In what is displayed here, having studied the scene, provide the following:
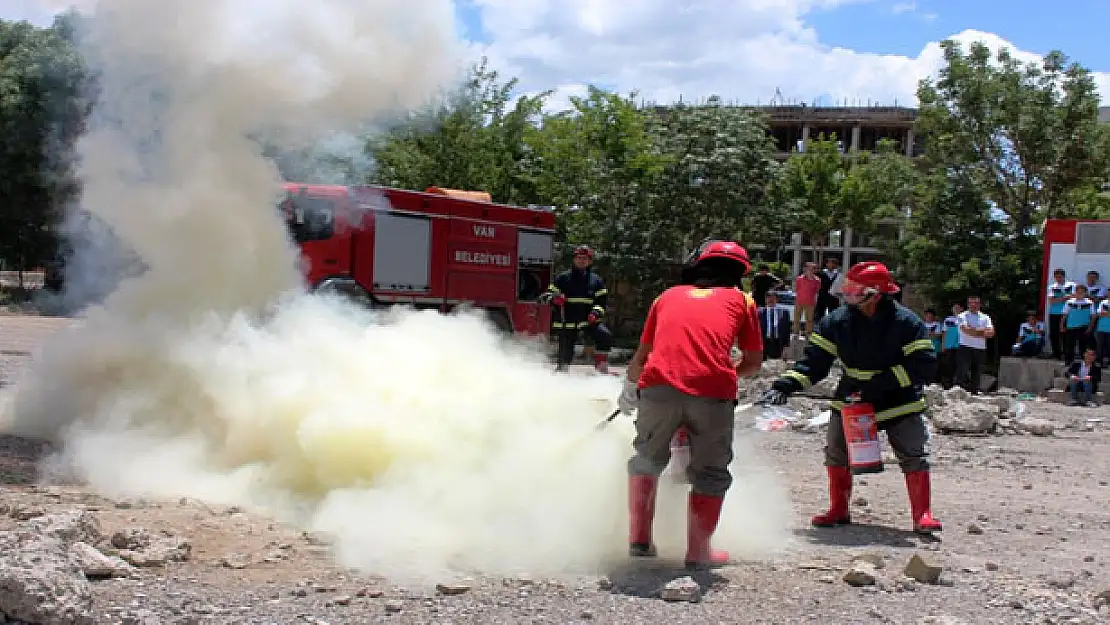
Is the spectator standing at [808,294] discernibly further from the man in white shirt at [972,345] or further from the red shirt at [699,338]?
the red shirt at [699,338]

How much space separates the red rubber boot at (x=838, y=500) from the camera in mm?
5945

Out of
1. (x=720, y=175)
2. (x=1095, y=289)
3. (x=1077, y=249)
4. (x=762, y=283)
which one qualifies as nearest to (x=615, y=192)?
(x=720, y=175)

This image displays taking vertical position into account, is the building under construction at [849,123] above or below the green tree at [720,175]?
above

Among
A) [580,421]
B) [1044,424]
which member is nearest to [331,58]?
[580,421]

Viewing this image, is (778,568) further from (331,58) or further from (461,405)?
(331,58)

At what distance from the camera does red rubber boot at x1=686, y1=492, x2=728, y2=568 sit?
4848mm

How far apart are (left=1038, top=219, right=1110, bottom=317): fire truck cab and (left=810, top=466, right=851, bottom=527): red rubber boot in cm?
1170

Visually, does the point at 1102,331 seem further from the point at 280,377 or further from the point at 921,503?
the point at 280,377

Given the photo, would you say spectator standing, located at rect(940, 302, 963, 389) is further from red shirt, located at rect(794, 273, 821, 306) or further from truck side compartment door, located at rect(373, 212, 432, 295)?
truck side compartment door, located at rect(373, 212, 432, 295)

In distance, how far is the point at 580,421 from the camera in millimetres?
5887

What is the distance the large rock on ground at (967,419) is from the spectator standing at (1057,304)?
5.52m

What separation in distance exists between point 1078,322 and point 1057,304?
2.99ft

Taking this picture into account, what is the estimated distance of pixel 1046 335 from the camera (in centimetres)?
1600

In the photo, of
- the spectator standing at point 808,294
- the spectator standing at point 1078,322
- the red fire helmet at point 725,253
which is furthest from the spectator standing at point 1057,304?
the red fire helmet at point 725,253
